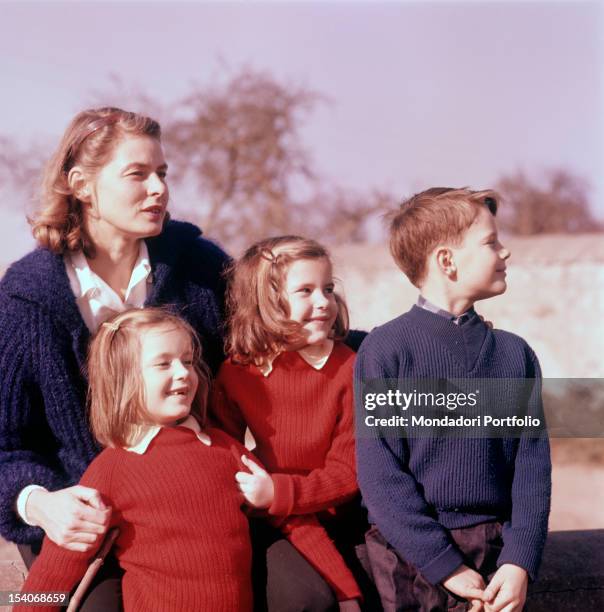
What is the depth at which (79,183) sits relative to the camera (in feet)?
9.05

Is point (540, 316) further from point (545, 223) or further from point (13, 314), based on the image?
point (13, 314)

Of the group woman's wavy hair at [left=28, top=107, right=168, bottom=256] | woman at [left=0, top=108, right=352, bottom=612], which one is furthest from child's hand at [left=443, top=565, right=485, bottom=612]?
woman's wavy hair at [left=28, top=107, right=168, bottom=256]

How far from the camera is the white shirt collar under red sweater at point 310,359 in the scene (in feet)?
8.71


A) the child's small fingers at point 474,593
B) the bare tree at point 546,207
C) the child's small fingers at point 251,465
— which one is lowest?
the child's small fingers at point 474,593

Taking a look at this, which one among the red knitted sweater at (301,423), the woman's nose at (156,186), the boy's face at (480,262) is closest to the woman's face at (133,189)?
the woman's nose at (156,186)

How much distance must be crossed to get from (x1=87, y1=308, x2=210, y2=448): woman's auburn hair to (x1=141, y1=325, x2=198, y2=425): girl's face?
0.02 meters

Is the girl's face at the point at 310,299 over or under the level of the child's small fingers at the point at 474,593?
over

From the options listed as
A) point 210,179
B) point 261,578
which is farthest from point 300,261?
point 210,179

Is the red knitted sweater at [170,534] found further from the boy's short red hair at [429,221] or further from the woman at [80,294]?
the boy's short red hair at [429,221]

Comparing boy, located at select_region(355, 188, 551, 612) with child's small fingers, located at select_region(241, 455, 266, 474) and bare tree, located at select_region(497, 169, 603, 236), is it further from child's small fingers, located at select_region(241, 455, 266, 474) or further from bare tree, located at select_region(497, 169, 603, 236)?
bare tree, located at select_region(497, 169, 603, 236)

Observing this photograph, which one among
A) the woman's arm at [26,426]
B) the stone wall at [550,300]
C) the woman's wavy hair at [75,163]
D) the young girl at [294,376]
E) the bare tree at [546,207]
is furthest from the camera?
the bare tree at [546,207]

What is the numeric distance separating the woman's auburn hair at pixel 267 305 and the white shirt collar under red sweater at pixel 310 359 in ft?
0.05

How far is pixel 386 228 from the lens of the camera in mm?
2756

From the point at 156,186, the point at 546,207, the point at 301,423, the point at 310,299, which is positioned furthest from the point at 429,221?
the point at 546,207
